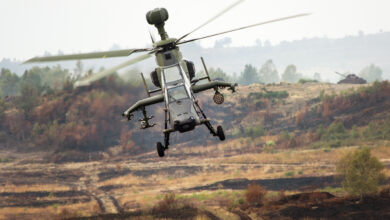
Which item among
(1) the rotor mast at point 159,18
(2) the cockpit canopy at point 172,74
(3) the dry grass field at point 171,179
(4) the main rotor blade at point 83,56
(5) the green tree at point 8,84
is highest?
(5) the green tree at point 8,84

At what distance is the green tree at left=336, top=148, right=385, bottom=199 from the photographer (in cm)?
4925

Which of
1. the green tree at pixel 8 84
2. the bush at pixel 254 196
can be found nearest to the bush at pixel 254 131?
the bush at pixel 254 196

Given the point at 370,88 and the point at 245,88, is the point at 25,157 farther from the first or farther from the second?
the point at 370,88

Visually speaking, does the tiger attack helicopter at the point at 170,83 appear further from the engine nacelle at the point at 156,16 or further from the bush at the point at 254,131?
the bush at the point at 254,131

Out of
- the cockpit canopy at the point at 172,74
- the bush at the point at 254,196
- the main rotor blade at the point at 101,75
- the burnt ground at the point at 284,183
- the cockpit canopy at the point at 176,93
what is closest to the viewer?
the main rotor blade at the point at 101,75

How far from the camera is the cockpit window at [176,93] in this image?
15.1m

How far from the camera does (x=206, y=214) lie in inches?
1924

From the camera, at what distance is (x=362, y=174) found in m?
50.3

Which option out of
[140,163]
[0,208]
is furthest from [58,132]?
[0,208]

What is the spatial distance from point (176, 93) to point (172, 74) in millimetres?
1306

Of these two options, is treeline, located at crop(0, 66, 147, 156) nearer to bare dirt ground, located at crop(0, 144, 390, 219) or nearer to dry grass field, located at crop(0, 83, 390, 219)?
dry grass field, located at crop(0, 83, 390, 219)

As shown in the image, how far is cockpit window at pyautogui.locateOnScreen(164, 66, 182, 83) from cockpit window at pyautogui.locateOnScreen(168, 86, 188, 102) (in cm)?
61

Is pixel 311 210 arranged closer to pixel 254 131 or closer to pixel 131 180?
pixel 131 180

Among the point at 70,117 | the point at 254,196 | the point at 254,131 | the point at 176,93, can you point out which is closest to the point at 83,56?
the point at 176,93
